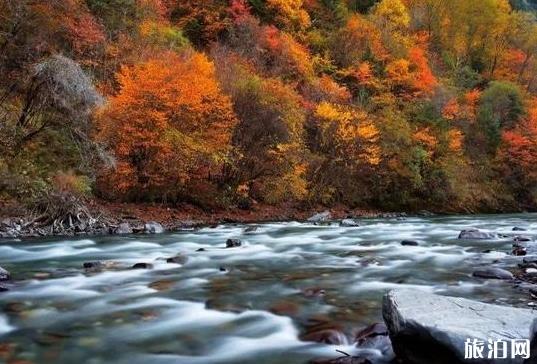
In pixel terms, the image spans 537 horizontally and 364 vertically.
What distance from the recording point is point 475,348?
181 inches

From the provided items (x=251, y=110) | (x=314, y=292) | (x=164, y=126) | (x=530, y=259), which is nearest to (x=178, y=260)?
(x=314, y=292)

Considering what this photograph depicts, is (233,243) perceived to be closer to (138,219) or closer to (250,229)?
(250,229)

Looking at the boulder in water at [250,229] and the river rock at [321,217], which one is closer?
the boulder in water at [250,229]

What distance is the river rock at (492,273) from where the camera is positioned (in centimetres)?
921

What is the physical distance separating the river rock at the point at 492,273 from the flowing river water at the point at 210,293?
0.22 metres

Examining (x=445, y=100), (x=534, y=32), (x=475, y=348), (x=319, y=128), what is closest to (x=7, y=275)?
(x=475, y=348)

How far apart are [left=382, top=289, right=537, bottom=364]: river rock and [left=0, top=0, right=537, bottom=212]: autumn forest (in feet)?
42.7

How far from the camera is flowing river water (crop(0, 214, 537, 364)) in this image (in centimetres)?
590

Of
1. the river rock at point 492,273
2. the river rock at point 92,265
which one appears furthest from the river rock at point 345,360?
the river rock at point 92,265

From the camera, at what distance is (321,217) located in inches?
958

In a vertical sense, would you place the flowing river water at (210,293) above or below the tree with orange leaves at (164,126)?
below

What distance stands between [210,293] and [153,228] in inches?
354

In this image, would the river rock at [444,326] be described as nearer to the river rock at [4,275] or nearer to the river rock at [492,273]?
the river rock at [492,273]


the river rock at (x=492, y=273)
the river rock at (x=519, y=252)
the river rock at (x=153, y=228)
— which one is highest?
the river rock at (x=492, y=273)
